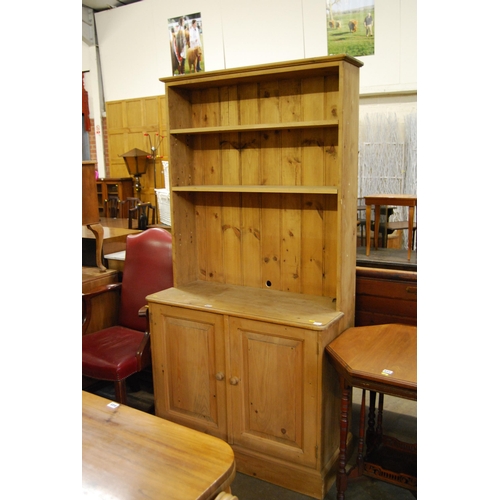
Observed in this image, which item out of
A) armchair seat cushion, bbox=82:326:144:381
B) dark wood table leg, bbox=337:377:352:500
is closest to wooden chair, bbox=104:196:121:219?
armchair seat cushion, bbox=82:326:144:381

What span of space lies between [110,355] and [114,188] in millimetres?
6493

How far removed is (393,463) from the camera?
2385mm

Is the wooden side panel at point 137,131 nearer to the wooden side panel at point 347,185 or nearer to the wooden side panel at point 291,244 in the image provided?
the wooden side panel at point 291,244

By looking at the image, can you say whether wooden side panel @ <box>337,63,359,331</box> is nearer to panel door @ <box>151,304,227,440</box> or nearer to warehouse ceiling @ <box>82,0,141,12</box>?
panel door @ <box>151,304,227,440</box>

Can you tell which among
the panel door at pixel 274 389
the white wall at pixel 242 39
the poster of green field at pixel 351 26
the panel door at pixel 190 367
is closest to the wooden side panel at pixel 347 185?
the panel door at pixel 274 389

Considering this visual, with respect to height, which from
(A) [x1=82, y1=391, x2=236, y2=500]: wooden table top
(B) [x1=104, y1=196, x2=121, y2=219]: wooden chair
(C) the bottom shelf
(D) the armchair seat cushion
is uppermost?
(B) [x1=104, y1=196, x2=121, y2=219]: wooden chair

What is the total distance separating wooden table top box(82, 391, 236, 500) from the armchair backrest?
1474 millimetres

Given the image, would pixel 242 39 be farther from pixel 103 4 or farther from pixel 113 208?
pixel 113 208

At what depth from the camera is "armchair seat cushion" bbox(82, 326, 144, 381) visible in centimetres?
268

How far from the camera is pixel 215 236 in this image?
2.93 m

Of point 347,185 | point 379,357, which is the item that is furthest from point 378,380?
point 347,185

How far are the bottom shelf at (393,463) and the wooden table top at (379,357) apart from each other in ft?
1.91
